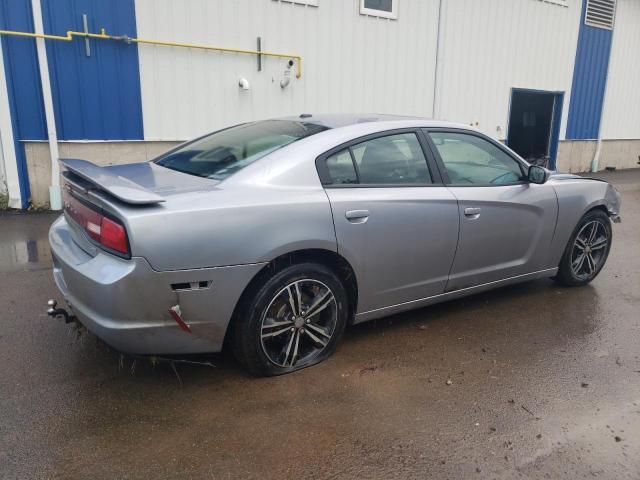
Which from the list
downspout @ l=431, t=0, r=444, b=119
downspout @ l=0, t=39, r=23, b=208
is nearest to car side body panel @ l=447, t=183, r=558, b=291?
downspout @ l=0, t=39, r=23, b=208

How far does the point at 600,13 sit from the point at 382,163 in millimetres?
12804

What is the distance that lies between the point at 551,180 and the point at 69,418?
12.8 ft

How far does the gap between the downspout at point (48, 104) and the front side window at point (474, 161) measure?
5535 millimetres

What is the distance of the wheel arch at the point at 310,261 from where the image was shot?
9.47ft

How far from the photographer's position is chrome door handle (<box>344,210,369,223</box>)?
10.3 feet

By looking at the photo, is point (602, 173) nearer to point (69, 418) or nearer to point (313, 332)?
point (313, 332)

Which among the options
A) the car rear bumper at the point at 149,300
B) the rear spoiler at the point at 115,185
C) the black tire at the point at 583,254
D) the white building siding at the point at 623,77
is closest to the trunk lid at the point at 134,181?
the rear spoiler at the point at 115,185

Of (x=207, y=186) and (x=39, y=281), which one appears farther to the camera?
(x=39, y=281)

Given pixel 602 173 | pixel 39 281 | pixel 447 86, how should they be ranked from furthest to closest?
pixel 602 173 < pixel 447 86 < pixel 39 281

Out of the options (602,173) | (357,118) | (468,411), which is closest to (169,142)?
(357,118)

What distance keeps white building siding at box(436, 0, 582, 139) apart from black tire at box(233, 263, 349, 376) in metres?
8.39

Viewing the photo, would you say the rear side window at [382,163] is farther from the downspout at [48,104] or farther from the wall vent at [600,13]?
the wall vent at [600,13]

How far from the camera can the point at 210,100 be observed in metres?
8.12

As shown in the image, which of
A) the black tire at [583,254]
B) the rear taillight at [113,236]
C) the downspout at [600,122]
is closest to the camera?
the rear taillight at [113,236]
